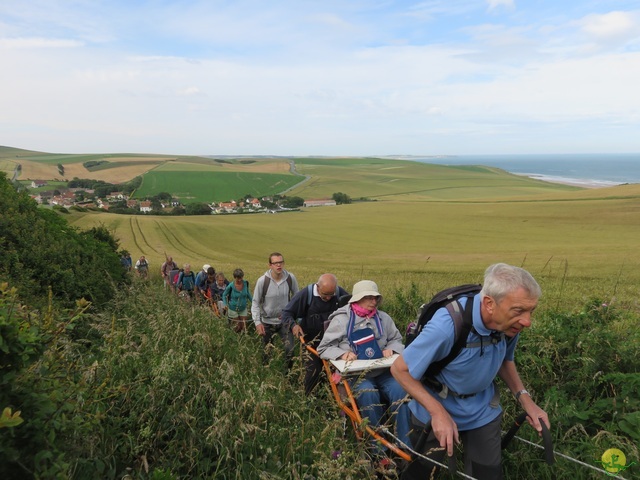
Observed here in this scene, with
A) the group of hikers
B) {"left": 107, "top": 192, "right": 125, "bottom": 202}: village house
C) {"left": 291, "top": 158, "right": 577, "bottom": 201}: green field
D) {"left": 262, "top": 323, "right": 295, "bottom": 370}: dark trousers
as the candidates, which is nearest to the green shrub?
{"left": 262, "top": 323, "right": 295, "bottom": 370}: dark trousers

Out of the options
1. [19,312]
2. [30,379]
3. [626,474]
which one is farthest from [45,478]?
[626,474]

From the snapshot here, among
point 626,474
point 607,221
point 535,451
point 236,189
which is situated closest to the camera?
point 626,474

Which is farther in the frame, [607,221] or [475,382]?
[607,221]

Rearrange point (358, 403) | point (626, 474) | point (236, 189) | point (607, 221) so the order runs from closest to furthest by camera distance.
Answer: point (626, 474)
point (358, 403)
point (607, 221)
point (236, 189)

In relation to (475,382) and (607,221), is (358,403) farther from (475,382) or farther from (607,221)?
(607,221)

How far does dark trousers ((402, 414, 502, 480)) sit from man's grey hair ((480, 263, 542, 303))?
1.01m

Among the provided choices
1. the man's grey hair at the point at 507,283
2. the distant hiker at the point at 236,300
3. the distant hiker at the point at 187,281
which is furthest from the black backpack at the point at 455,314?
the distant hiker at the point at 187,281

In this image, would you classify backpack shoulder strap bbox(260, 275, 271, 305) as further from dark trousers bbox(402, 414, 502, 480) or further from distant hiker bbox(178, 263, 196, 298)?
distant hiker bbox(178, 263, 196, 298)

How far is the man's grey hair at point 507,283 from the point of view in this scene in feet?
7.88

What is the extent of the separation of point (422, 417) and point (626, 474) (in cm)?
147

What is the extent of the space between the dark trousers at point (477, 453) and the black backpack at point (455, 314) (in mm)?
485

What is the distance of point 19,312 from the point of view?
2254mm

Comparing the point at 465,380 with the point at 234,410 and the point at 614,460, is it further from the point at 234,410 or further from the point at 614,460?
the point at 234,410

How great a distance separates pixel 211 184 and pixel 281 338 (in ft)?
349
